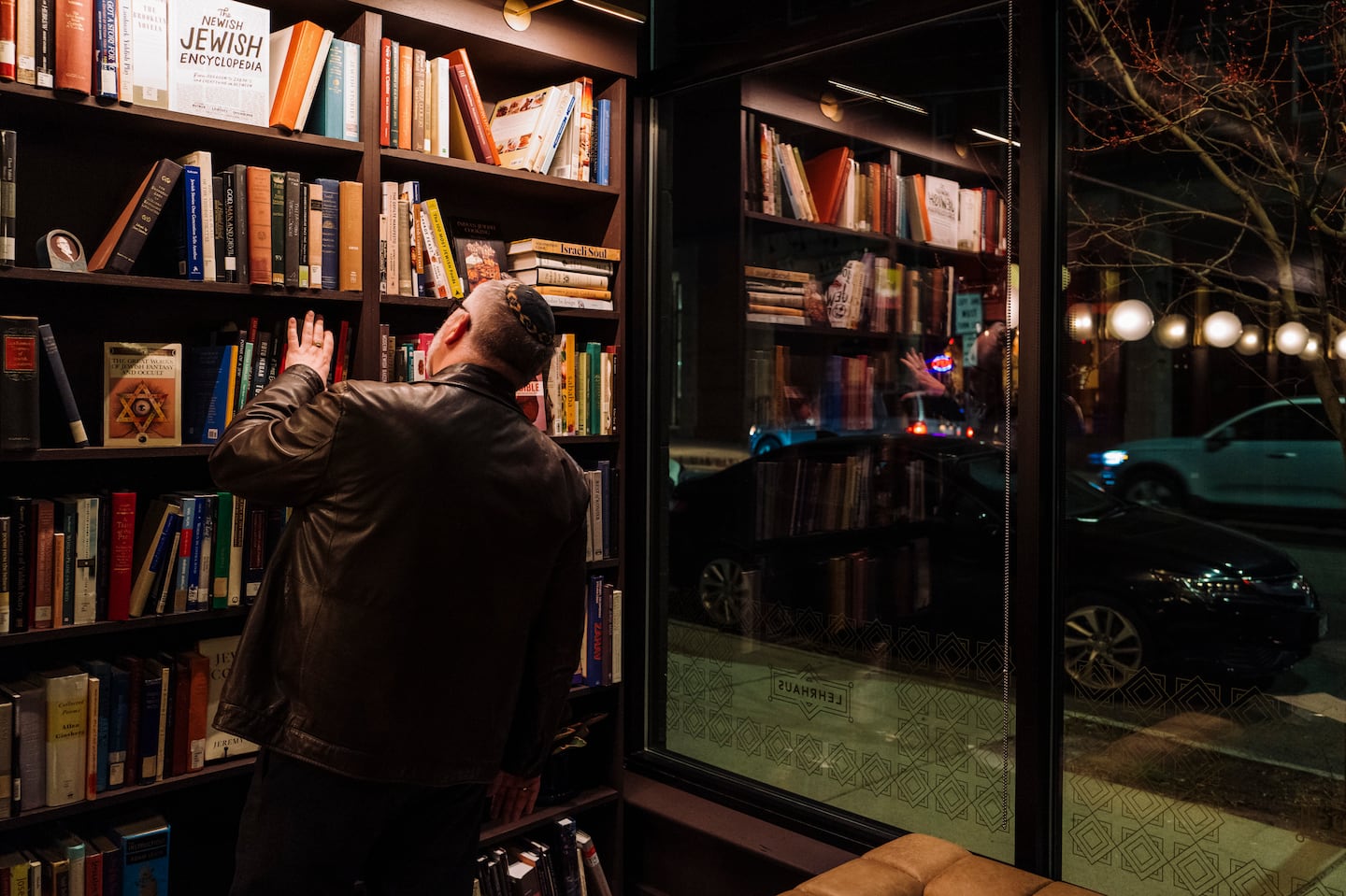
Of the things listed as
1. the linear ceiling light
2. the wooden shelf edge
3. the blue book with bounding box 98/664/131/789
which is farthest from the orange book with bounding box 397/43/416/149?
the wooden shelf edge

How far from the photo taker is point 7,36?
2.13 m

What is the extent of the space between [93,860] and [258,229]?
4.75ft

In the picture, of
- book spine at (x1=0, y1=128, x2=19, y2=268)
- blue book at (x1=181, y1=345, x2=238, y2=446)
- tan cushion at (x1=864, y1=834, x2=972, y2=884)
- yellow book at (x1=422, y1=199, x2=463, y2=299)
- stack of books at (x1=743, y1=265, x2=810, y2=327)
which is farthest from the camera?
stack of books at (x1=743, y1=265, x2=810, y2=327)

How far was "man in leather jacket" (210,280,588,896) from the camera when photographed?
6.47 ft

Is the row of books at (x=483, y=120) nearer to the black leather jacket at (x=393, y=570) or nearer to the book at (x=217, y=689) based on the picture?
the black leather jacket at (x=393, y=570)

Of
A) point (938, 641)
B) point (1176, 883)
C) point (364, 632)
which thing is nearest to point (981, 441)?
point (938, 641)

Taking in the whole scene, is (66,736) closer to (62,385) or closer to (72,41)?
(62,385)

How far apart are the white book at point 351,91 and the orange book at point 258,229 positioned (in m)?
0.27

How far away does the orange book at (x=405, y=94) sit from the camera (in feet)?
8.94

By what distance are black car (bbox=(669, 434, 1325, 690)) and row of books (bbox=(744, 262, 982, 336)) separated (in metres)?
0.31

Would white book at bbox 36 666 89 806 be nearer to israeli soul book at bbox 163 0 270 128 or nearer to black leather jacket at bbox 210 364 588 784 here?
black leather jacket at bbox 210 364 588 784

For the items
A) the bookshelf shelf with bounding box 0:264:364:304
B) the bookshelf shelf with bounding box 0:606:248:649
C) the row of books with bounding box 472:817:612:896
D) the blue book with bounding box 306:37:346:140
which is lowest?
the row of books with bounding box 472:817:612:896

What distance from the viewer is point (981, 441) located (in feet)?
8.81

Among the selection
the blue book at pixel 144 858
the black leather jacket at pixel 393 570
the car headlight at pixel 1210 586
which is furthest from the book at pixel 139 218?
the car headlight at pixel 1210 586
